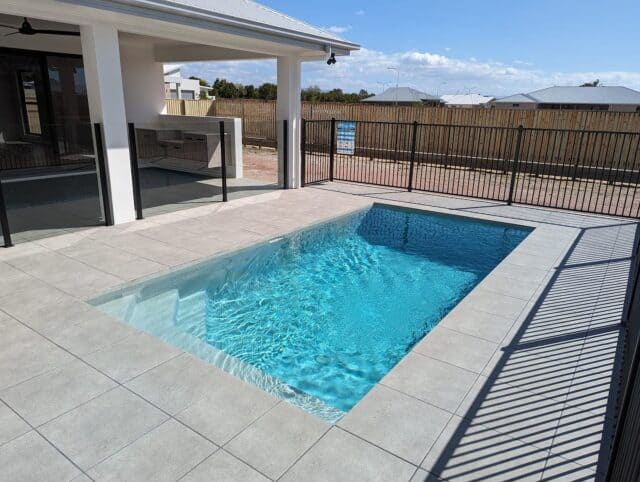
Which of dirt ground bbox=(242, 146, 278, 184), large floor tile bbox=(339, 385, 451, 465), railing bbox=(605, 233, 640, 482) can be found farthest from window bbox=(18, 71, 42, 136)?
railing bbox=(605, 233, 640, 482)

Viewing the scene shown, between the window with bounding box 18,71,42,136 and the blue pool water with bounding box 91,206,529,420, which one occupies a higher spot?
the window with bounding box 18,71,42,136

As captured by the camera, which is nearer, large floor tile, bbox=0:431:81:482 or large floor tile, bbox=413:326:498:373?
large floor tile, bbox=0:431:81:482

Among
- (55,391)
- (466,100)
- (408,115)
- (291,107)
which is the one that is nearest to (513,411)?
(55,391)

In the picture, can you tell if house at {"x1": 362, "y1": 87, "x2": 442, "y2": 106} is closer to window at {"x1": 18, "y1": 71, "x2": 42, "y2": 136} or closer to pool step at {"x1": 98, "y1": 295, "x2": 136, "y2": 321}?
window at {"x1": 18, "y1": 71, "x2": 42, "y2": 136}

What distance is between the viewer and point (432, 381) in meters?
3.43

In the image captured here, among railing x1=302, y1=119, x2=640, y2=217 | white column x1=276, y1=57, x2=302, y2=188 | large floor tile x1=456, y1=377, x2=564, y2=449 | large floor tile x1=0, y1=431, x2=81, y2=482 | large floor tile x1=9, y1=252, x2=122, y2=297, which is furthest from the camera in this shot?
railing x1=302, y1=119, x2=640, y2=217

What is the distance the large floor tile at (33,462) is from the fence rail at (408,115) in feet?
50.9

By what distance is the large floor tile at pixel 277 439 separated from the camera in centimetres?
260

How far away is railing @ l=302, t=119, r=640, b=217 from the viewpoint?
10852 millimetres

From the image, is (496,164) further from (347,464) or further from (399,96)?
(399,96)

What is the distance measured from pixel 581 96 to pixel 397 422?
29.6 m

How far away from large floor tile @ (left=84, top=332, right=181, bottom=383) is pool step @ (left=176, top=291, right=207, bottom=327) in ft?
2.41

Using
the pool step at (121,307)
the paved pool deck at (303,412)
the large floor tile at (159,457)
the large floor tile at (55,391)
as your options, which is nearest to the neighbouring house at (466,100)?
the paved pool deck at (303,412)

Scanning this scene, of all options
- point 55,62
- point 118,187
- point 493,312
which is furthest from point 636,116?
point 55,62
